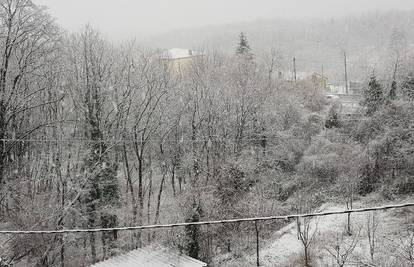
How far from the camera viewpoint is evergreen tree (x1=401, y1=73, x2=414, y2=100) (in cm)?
2786

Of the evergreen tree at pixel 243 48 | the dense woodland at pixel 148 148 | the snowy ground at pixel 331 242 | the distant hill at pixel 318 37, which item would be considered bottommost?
the snowy ground at pixel 331 242

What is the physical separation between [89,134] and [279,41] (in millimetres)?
89306

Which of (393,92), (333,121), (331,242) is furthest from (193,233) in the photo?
(393,92)

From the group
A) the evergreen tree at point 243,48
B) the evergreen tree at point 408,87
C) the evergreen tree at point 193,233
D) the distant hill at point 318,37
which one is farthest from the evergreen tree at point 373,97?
the distant hill at point 318,37

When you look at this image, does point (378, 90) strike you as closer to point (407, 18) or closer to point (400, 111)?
point (400, 111)

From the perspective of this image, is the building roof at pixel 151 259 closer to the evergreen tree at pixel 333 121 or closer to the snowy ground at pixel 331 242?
the snowy ground at pixel 331 242

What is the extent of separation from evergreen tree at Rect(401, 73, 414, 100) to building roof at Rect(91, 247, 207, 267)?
61.0ft

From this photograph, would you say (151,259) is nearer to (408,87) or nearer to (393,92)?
(393,92)

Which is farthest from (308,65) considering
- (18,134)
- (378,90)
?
(18,134)

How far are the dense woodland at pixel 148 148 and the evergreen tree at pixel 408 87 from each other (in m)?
0.08

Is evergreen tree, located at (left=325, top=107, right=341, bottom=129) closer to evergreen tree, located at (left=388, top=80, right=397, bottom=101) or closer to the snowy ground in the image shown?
evergreen tree, located at (left=388, top=80, right=397, bottom=101)

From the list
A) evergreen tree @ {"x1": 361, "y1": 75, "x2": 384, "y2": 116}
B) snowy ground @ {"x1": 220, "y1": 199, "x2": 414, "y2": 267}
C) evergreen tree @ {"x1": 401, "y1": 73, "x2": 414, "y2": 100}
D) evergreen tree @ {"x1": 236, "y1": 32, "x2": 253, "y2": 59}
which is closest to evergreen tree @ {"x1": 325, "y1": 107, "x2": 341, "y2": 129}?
evergreen tree @ {"x1": 361, "y1": 75, "x2": 384, "y2": 116}

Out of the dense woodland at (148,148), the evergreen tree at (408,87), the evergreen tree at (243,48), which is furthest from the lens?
the evergreen tree at (243,48)

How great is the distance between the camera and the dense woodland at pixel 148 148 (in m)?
20.0
